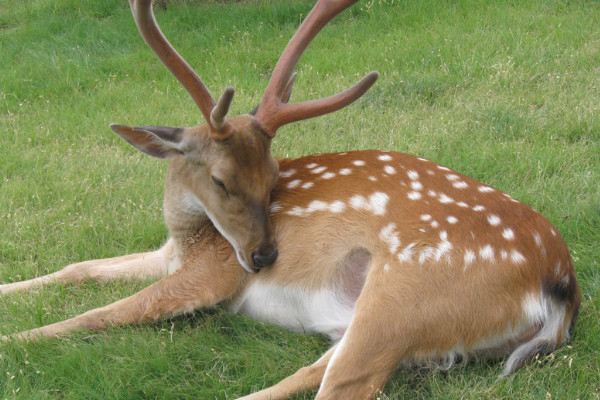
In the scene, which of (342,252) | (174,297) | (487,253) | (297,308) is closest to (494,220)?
(487,253)

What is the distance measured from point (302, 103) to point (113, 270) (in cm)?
141

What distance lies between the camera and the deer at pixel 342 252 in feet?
9.27

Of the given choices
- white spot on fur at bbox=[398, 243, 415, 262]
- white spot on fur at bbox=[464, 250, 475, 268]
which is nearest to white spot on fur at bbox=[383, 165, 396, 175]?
white spot on fur at bbox=[398, 243, 415, 262]

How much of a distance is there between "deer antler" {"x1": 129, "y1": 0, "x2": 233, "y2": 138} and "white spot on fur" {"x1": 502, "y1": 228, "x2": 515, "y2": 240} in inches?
50.3

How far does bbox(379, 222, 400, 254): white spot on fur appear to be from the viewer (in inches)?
118

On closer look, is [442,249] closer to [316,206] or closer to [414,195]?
[414,195]

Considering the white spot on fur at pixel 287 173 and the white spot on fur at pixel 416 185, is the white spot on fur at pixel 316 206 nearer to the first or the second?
the white spot on fur at pixel 287 173

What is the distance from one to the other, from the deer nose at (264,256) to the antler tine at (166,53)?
2.05ft

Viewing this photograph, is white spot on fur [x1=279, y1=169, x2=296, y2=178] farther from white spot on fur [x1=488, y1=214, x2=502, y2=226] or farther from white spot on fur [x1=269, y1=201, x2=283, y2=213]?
white spot on fur [x1=488, y1=214, x2=502, y2=226]

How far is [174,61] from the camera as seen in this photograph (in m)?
3.26

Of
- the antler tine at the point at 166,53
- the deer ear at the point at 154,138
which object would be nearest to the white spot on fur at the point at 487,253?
the antler tine at the point at 166,53

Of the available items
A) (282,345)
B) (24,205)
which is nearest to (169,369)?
(282,345)

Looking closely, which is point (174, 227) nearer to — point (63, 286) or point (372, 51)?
point (63, 286)

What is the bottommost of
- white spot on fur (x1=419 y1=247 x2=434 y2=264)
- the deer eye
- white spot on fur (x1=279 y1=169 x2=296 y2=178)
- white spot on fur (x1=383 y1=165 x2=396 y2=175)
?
white spot on fur (x1=419 y1=247 x2=434 y2=264)
